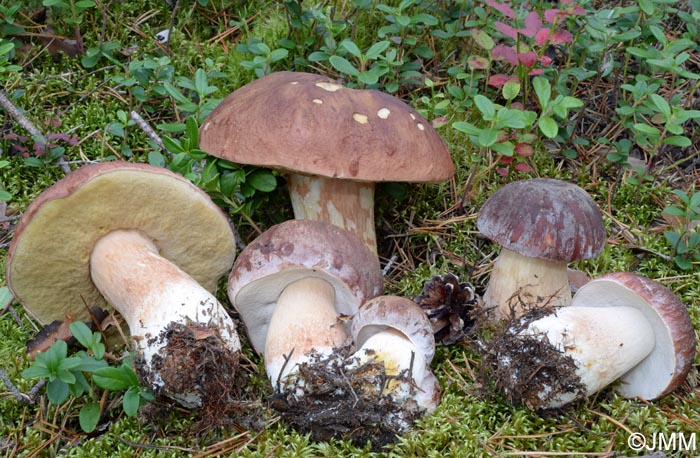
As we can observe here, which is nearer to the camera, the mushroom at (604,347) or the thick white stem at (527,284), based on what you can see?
the mushroom at (604,347)

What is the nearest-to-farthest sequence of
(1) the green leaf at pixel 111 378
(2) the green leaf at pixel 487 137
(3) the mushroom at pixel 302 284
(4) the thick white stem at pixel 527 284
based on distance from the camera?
(1) the green leaf at pixel 111 378 < (3) the mushroom at pixel 302 284 < (4) the thick white stem at pixel 527 284 < (2) the green leaf at pixel 487 137

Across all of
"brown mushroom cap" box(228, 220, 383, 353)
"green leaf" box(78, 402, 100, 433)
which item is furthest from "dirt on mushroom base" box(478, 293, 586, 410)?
"green leaf" box(78, 402, 100, 433)

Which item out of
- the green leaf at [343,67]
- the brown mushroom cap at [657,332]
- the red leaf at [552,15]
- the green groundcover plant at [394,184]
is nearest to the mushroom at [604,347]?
the brown mushroom cap at [657,332]

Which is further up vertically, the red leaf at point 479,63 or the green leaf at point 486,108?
the green leaf at point 486,108

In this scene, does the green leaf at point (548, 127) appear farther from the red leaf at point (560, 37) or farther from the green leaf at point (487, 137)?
the red leaf at point (560, 37)

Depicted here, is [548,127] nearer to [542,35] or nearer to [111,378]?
[542,35]

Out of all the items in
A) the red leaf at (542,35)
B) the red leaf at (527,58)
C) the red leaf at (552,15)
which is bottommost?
the red leaf at (527,58)

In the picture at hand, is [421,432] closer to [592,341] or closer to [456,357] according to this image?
[456,357]

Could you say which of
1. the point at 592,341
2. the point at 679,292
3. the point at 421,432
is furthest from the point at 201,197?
the point at 679,292
